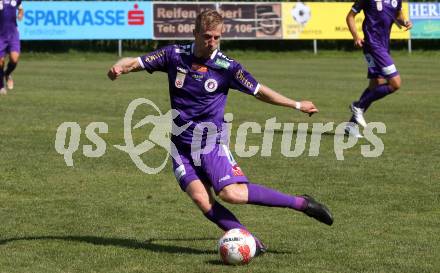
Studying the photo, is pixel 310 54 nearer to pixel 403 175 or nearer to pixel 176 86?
pixel 403 175

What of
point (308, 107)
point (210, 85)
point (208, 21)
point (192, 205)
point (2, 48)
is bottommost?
point (192, 205)

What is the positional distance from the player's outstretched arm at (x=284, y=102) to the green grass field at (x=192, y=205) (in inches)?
44.8

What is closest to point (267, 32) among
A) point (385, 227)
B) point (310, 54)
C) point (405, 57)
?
point (310, 54)

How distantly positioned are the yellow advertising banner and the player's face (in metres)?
32.3

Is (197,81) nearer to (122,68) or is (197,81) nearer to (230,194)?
(122,68)

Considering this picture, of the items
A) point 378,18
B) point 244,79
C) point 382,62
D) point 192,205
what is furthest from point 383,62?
point 244,79

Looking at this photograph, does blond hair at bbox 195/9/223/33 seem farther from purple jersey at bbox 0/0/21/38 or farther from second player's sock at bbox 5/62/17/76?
second player's sock at bbox 5/62/17/76

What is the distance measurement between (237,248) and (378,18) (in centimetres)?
861

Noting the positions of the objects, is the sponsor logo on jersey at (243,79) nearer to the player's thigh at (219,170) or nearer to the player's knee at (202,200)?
the player's thigh at (219,170)

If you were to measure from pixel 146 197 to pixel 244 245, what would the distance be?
307 cm

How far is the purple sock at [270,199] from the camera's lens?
301 inches

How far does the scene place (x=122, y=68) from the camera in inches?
300

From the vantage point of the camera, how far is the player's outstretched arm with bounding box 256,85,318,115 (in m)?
7.45

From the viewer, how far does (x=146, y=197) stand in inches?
399
